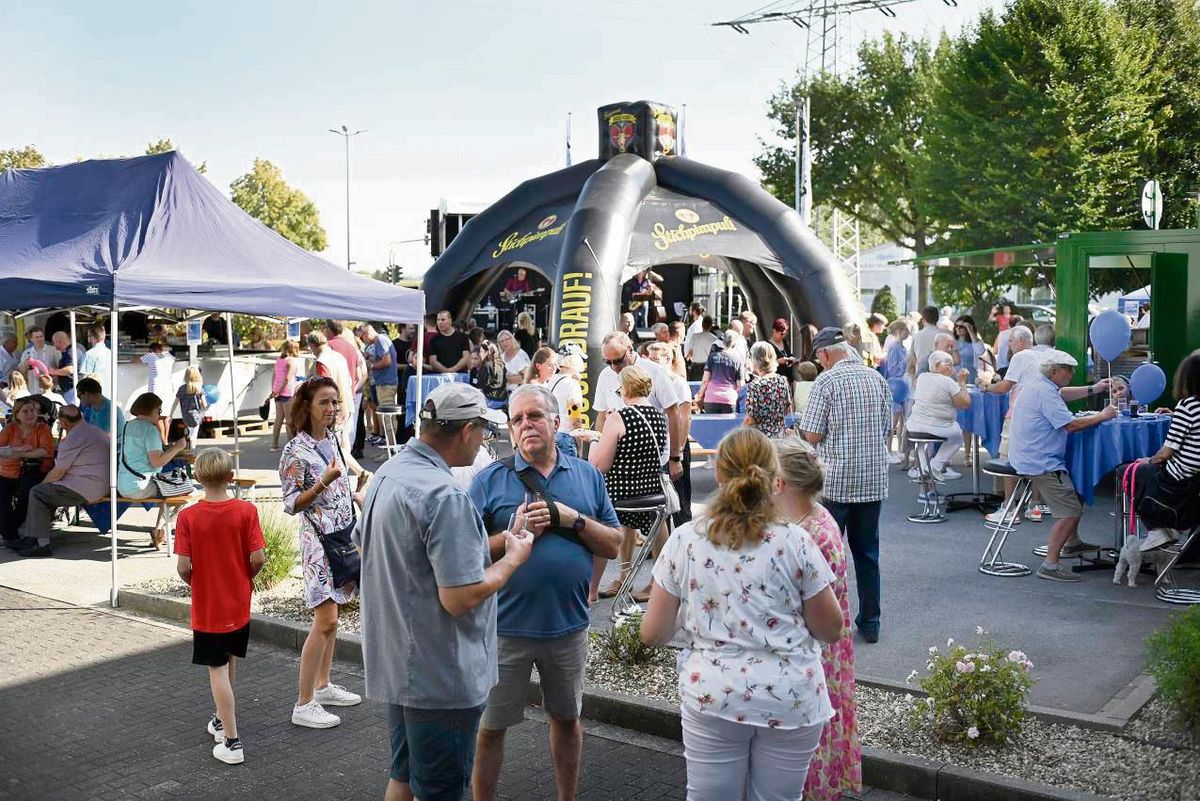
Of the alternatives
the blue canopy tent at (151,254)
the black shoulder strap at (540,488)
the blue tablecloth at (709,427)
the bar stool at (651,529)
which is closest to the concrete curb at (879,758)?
the bar stool at (651,529)

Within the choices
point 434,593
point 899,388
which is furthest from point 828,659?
point 899,388

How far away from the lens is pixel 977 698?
5.19 m

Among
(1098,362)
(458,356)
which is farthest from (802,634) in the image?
(458,356)

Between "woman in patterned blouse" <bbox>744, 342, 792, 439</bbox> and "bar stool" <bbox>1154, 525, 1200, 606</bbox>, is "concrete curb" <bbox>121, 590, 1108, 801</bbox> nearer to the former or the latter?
"bar stool" <bbox>1154, 525, 1200, 606</bbox>

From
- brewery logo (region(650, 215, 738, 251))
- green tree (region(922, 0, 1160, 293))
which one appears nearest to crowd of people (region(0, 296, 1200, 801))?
brewery logo (region(650, 215, 738, 251))

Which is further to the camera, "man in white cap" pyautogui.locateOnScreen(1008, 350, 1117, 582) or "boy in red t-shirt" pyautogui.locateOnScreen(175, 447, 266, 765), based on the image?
"man in white cap" pyautogui.locateOnScreen(1008, 350, 1117, 582)

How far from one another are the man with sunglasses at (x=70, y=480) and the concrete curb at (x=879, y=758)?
330cm

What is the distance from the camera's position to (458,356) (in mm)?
16766

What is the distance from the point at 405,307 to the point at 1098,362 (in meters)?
7.21

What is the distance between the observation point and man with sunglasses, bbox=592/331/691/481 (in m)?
8.50

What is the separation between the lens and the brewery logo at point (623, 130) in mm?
18266

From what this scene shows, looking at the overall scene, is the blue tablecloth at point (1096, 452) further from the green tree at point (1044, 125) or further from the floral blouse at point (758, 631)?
the green tree at point (1044, 125)

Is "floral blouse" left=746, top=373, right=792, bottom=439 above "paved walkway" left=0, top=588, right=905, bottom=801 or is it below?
above

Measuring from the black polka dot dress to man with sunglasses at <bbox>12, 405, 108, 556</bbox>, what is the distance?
5.41 metres
